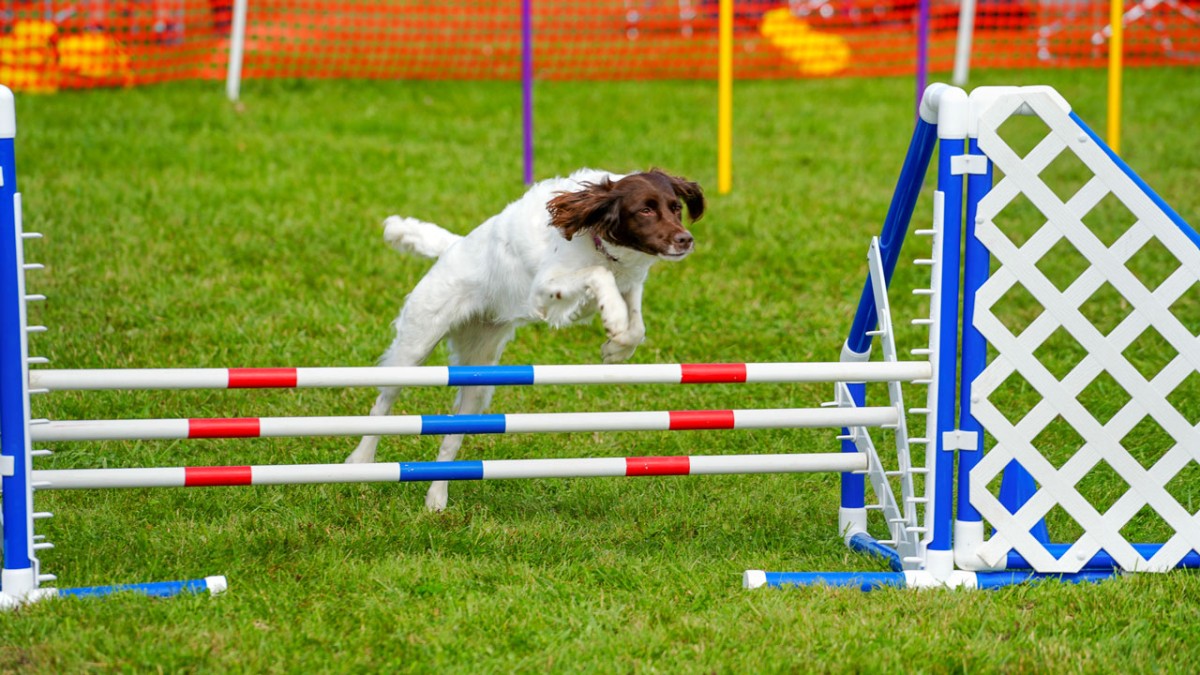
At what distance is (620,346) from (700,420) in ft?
1.74

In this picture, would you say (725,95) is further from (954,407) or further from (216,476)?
(216,476)

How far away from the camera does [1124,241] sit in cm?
402

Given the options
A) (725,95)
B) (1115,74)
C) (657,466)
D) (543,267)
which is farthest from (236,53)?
(657,466)

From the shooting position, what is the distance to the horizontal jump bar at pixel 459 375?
3.83 metres

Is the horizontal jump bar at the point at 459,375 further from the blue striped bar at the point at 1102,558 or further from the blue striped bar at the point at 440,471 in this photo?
the blue striped bar at the point at 1102,558

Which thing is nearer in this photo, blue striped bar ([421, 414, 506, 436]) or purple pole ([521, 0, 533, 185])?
blue striped bar ([421, 414, 506, 436])

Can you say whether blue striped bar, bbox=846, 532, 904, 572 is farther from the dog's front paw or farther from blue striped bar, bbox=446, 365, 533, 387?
blue striped bar, bbox=446, 365, 533, 387

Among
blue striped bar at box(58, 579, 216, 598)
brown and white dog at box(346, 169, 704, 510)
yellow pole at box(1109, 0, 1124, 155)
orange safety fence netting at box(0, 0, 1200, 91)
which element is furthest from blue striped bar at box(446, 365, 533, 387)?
orange safety fence netting at box(0, 0, 1200, 91)

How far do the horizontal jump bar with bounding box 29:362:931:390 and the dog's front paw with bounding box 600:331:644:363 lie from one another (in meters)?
0.45

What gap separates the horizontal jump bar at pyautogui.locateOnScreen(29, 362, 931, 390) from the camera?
12.6 ft

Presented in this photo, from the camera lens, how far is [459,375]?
4.05m

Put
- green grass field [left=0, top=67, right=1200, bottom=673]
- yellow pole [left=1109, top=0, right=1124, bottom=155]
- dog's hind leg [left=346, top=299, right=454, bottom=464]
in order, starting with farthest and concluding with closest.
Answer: yellow pole [left=1109, top=0, right=1124, bottom=155] → dog's hind leg [left=346, top=299, right=454, bottom=464] → green grass field [left=0, top=67, right=1200, bottom=673]

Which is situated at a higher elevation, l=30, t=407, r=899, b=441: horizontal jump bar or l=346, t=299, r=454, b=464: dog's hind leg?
l=346, t=299, r=454, b=464: dog's hind leg

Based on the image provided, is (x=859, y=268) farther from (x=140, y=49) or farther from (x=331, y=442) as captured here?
(x=140, y=49)
